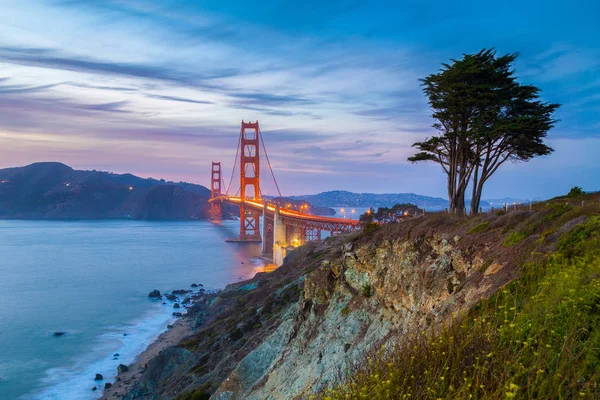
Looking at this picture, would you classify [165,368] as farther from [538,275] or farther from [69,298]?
[69,298]

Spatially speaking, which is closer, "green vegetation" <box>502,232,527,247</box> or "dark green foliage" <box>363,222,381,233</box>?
"green vegetation" <box>502,232,527,247</box>

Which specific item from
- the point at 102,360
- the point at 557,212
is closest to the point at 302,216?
the point at 102,360

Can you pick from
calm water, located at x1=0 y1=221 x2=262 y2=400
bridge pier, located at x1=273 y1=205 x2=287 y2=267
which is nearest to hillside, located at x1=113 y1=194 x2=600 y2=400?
calm water, located at x1=0 y1=221 x2=262 y2=400

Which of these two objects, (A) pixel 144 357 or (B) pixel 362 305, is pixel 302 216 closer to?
(A) pixel 144 357

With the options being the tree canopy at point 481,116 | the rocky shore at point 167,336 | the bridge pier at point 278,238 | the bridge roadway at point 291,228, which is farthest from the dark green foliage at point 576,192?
the bridge pier at point 278,238

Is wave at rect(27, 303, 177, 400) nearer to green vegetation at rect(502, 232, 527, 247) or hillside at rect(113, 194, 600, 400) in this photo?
hillside at rect(113, 194, 600, 400)
